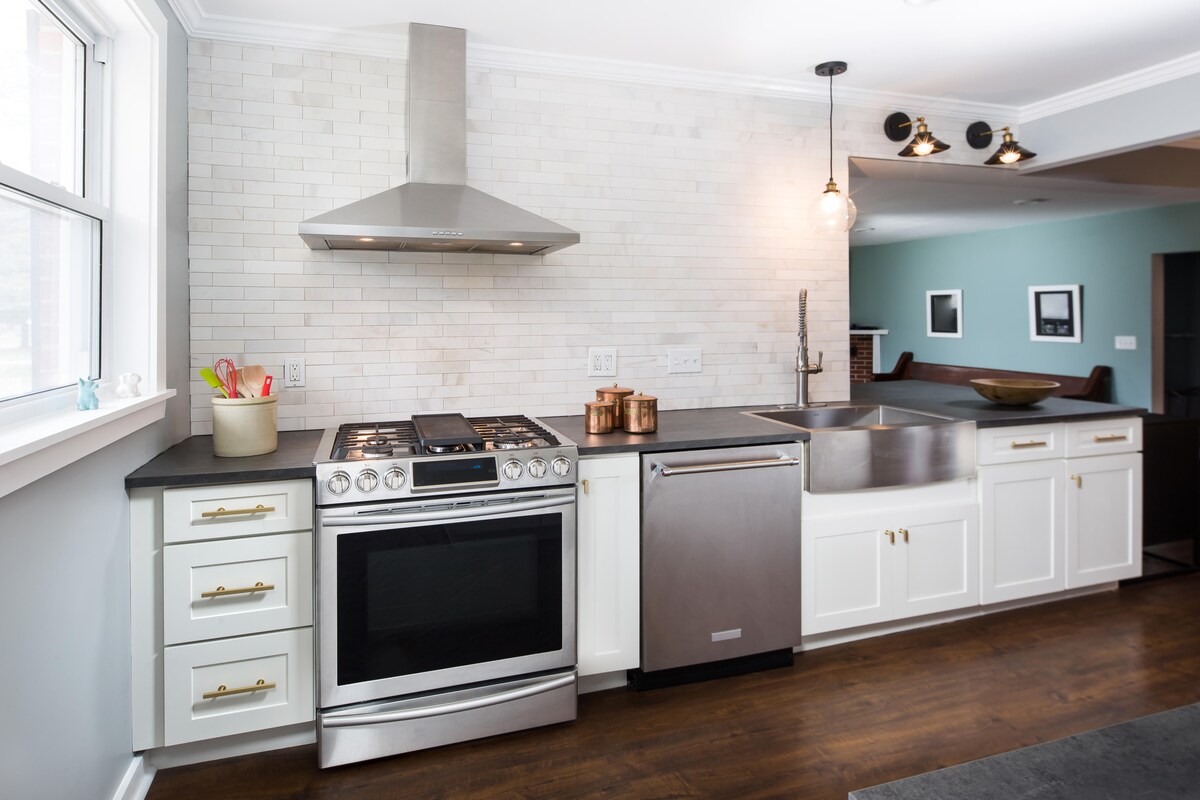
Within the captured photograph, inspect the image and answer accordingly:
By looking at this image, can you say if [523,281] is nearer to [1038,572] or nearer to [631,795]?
[631,795]

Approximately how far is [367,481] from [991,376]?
293 inches

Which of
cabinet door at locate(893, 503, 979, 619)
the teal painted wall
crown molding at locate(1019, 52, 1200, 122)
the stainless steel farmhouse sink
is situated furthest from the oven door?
the teal painted wall

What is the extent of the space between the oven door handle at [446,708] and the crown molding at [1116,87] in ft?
11.8

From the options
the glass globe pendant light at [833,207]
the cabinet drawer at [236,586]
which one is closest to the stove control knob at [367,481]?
the cabinet drawer at [236,586]

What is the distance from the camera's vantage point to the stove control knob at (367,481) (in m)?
2.17

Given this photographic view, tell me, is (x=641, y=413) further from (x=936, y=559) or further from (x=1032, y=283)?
(x=1032, y=283)

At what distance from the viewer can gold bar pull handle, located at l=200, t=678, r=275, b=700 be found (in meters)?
2.17

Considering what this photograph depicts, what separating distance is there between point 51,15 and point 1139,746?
8.36 feet

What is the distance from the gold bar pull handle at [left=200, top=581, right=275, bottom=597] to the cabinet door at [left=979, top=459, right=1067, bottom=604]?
2.79 meters

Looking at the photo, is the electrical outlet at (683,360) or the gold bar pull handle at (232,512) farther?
the electrical outlet at (683,360)

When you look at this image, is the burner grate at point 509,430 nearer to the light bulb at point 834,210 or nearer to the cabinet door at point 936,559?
the cabinet door at point 936,559

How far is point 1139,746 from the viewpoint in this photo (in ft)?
2.50

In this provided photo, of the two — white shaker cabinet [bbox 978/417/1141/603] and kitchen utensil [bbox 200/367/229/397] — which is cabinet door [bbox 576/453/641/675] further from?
white shaker cabinet [bbox 978/417/1141/603]

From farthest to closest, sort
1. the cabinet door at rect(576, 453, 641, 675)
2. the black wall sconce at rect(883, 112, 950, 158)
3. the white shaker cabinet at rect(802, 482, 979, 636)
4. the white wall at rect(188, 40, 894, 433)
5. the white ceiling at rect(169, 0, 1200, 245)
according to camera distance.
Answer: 1. the black wall sconce at rect(883, 112, 950, 158)
2. the white shaker cabinet at rect(802, 482, 979, 636)
3. the white wall at rect(188, 40, 894, 433)
4. the white ceiling at rect(169, 0, 1200, 245)
5. the cabinet door at rect(576, 453, 641, 675)
